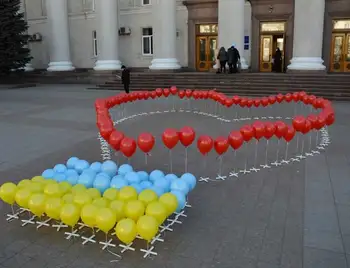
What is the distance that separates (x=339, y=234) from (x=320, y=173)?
7.78ft

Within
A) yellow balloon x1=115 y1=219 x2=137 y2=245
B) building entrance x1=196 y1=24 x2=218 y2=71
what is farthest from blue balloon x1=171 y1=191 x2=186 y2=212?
building entrance x1=196 y1=24 x2=218 y2=71

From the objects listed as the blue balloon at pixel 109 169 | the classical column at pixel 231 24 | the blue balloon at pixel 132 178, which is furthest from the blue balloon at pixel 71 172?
the classical column at pixel 231 24

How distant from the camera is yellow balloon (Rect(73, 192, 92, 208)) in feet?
14.0

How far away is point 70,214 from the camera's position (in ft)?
13.4

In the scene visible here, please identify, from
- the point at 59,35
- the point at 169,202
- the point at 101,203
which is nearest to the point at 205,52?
the point at 59,35

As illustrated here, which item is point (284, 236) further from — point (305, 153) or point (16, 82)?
point (16, 82)

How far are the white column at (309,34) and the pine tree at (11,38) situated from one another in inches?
702

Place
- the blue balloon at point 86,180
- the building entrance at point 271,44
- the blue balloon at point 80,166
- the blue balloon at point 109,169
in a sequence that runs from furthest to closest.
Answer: the building entrance at point 271,44 → the blue balloon at point 80,166 → the blue balloon at point 109,169 → the blue balloon at point 86,180

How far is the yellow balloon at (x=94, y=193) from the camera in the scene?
452cm

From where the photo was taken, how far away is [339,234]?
4.27m

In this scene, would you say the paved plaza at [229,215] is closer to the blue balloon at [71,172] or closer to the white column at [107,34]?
the blue balloon at [71,172]

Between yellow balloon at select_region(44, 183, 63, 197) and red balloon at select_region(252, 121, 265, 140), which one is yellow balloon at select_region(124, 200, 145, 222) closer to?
yellow balloon at select_region(44, 183, 63, 197)

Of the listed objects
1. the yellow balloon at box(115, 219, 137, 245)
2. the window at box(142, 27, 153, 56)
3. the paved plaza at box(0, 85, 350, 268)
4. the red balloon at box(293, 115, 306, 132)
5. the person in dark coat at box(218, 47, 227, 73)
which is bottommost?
the paved plaza at box(0, 85, 350, 268)

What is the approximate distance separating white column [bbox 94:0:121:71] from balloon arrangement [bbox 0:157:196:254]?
19689 millimetres
